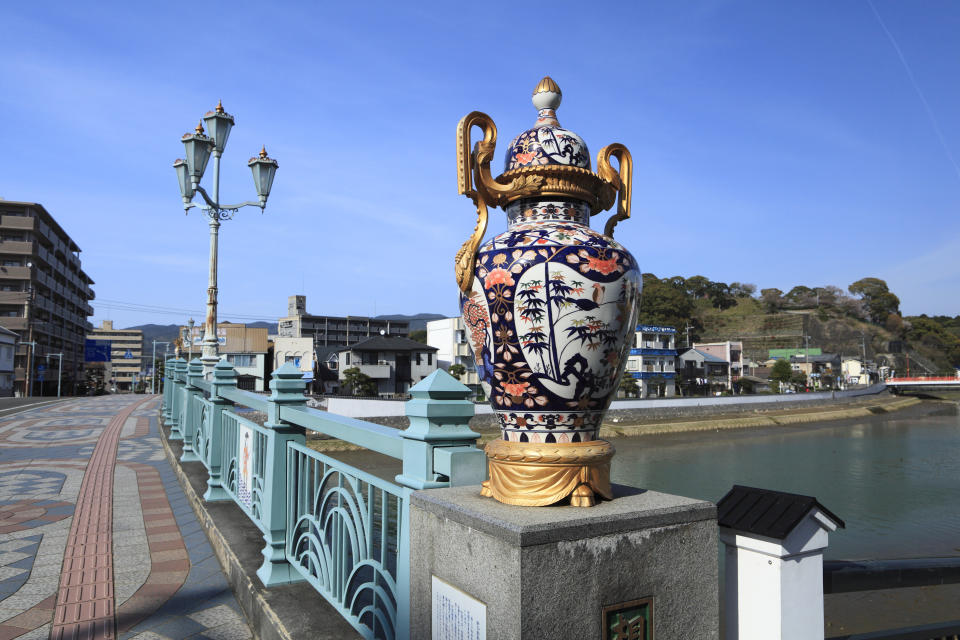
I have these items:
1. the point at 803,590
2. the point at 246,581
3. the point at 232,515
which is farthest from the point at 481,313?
the point at 232,515

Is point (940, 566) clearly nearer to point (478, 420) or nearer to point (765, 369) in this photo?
point (478, 420)

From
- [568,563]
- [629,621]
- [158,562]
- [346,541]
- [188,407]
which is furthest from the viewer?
[188,407]

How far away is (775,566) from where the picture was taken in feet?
5.47

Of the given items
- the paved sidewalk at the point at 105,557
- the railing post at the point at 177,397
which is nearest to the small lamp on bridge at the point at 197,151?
the railing post at the point at 177,397

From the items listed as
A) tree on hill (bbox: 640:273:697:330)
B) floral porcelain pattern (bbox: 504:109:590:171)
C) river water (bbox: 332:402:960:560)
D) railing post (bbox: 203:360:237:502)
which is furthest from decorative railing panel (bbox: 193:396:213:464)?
tree on hill (bbox: 640:273:697:330)

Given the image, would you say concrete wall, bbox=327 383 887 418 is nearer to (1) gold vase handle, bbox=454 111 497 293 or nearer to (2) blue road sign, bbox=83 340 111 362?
(1) gold vase handle, bbox=454 111 497 293

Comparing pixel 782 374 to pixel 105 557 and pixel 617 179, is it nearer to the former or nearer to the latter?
pixel 105 557

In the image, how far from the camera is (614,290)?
158 centimetres

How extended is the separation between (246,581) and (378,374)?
34.3 meters

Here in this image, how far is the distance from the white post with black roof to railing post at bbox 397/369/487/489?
0.80 meters

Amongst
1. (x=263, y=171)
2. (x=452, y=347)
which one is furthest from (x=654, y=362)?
(x=263, y=171)

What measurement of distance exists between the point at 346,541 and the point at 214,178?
753cm

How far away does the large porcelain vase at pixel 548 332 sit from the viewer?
5.06 ft

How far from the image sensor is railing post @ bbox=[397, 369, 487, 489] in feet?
5.57
